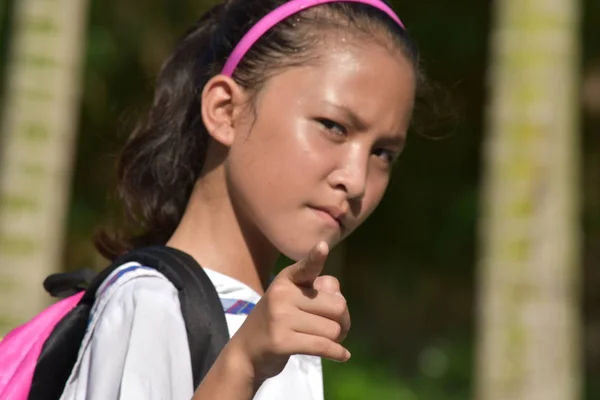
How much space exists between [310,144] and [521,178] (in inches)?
158

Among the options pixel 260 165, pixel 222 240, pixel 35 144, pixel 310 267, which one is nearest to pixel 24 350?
pixel 222 240

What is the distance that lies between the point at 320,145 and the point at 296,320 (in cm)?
59

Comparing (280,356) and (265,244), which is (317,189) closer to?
(265,244)

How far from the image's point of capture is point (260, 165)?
2457 mm

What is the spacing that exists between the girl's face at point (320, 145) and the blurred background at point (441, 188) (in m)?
0.72

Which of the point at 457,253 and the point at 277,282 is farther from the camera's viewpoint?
the point at 457,253

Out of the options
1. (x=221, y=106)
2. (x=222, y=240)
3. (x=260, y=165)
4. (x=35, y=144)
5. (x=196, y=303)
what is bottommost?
(x=196, y=303)

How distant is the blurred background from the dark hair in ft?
1.14

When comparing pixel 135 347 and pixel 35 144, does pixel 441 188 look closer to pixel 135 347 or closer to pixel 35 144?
pixel 35 144

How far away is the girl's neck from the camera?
2555 mm

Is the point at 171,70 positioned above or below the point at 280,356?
above

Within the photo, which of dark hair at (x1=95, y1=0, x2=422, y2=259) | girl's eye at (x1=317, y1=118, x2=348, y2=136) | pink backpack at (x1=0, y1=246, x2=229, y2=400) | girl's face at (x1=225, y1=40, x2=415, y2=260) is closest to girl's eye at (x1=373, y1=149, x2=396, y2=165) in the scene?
girl's face at (x1=225, y1=40, x2=415, y2=260)

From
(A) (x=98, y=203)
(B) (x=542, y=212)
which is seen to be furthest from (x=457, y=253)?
(B) (x=542, y=212)

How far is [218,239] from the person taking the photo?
256 centimetres
